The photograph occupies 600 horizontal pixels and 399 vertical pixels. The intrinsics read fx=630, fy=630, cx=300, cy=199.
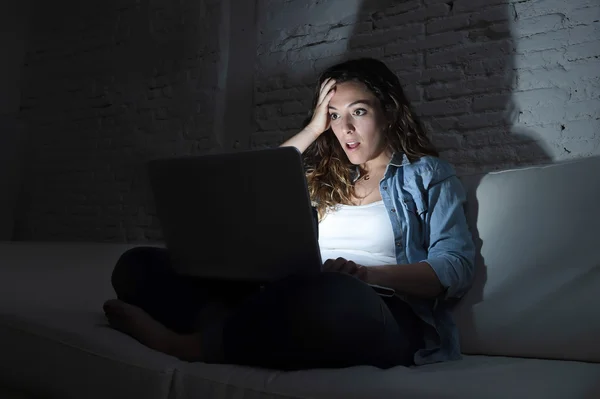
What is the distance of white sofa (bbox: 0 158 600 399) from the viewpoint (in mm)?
934

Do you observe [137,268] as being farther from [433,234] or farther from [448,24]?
[448,24]

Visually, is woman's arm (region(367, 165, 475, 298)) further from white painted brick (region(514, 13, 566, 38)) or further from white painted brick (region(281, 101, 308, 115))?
white painted brick (region(281, 101, 308, 115))

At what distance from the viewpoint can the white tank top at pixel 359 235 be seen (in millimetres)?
1478

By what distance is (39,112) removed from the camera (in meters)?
3.86

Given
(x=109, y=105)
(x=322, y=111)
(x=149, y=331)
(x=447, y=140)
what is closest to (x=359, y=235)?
(x=322, y=111)

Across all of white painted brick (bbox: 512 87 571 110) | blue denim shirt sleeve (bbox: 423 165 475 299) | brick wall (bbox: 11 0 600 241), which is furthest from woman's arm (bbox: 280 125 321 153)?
white painted brick (bbox: 512 87 571 110)

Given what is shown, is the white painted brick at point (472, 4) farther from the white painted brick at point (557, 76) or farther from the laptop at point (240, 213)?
the laptop at point (240, 213)

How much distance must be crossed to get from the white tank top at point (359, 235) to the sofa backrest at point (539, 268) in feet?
0.68

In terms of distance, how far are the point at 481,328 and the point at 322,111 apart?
2.51 feet

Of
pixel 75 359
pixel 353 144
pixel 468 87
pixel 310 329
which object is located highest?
pixel 468 87

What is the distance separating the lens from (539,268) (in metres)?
1.33

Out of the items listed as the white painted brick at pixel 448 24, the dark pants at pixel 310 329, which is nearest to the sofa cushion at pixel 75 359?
the dark pants at pixel 310 329

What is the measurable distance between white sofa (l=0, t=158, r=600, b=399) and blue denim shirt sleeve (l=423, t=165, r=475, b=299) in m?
0.06

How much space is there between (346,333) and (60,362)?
584 mm
